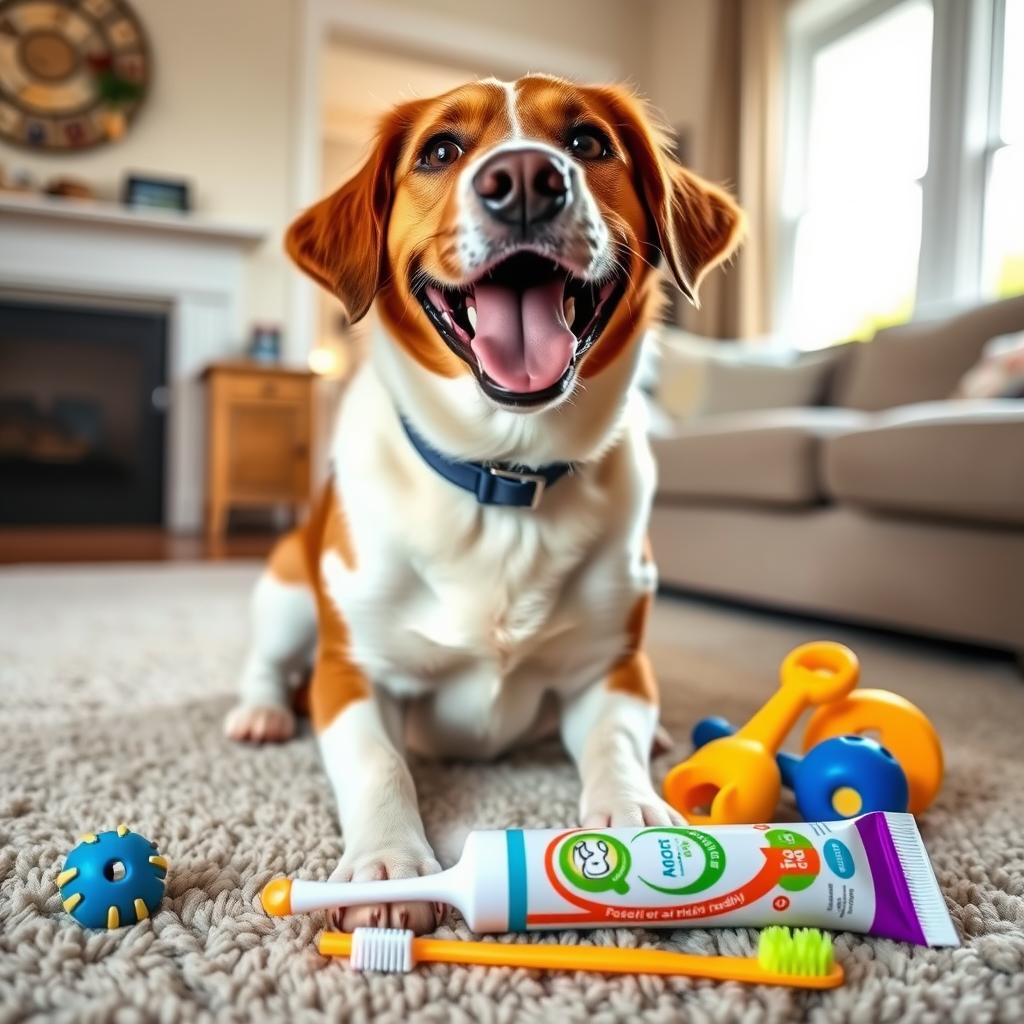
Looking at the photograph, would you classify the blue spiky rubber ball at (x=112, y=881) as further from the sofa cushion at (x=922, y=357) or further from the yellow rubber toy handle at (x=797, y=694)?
the sofa cushion at (x=922, y=357)

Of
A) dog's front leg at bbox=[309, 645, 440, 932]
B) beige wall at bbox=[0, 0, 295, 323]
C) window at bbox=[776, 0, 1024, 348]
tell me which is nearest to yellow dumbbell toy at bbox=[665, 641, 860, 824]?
dog's front leg at bbox=[309, 645, 440, 932]

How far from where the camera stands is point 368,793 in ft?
2.89

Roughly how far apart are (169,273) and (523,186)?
14.5 ft

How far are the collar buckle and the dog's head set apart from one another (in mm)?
79

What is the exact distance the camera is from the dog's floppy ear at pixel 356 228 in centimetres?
106

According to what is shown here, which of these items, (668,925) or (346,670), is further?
(346,670)

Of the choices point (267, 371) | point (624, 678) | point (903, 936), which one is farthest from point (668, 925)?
point (267, 371)

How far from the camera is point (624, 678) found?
1.10m

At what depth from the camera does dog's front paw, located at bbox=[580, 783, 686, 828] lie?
2.77 ft

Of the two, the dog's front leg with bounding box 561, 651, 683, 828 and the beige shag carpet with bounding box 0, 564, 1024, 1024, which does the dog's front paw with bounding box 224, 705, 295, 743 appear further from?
the dog's front leg with bounding box 561, 651, 683, 828

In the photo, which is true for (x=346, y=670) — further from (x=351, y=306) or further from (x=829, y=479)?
(x=829, y=479)

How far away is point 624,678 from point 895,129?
4059 millimetres

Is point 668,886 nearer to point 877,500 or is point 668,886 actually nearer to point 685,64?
point 877,500

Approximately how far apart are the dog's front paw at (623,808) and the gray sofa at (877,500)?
3.87ft
